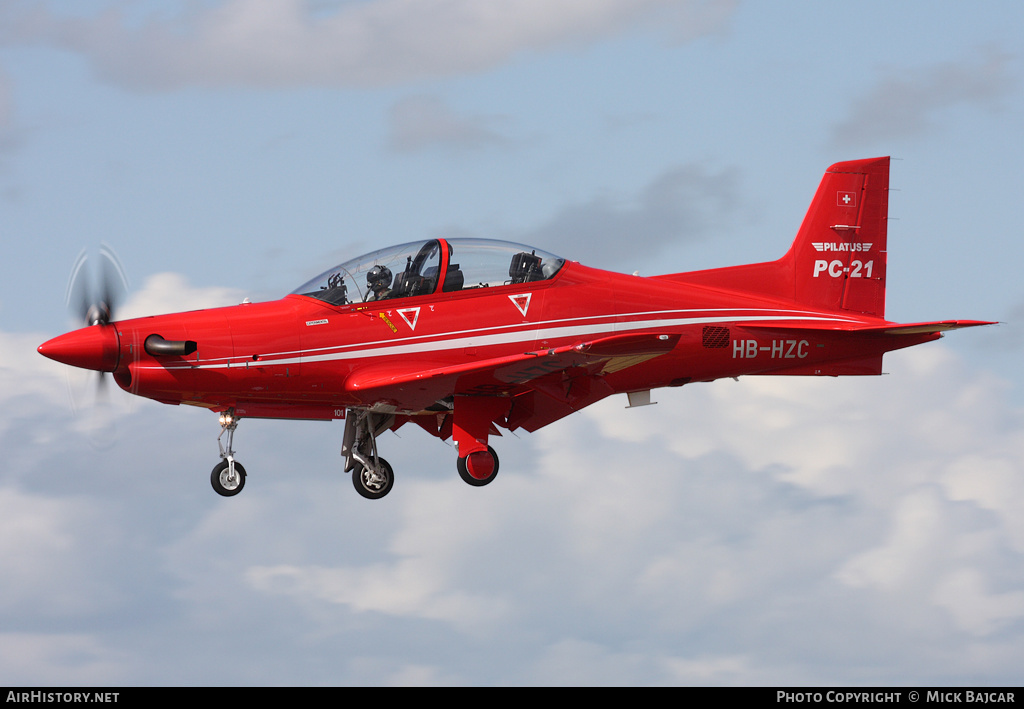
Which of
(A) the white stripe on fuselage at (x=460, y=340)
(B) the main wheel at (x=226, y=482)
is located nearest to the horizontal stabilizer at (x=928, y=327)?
(A) the white stripe on fuselage at (x=460, y=340)

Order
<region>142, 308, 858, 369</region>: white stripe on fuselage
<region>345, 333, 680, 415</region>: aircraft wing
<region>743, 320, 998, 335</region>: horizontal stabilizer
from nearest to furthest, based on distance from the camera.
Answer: <region>345, 333, 680, 415</region>: aircraft wing, <region>142, 308, 858, 369</region>: white stripe on fuselage, <region>743, 320, 998, 335</region>: horizontal stabilizer

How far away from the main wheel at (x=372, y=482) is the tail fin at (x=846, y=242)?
739 centimetres

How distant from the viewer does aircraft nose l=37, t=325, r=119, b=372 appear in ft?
65.0

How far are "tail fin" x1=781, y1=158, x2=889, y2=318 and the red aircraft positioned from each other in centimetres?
46

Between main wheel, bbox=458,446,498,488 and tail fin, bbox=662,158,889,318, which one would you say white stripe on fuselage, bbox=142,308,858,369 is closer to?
main wheel, bbox=458,446,498,488

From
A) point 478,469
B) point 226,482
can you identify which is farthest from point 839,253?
point 226,482

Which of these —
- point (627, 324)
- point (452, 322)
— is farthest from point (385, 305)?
point (627, 324)

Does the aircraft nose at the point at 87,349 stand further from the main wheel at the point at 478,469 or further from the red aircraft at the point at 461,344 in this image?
the main wheel at the point at 478,469

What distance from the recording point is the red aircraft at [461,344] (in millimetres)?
20312

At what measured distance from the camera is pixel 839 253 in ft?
78.4

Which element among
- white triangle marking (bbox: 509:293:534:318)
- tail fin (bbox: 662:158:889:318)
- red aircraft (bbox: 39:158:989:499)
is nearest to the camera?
red aircraft (bbox: 39:158:989:499)

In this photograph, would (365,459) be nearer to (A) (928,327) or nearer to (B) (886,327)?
(B) (886,327)

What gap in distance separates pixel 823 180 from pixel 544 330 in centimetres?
604

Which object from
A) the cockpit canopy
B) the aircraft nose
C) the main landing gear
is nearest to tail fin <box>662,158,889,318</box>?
the cockpit canopy
